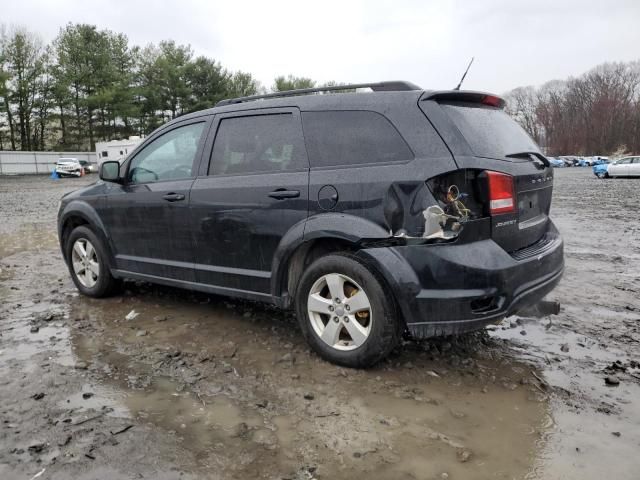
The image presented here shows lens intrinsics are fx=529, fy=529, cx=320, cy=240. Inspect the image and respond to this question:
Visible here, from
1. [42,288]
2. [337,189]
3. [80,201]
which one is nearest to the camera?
[337,189]

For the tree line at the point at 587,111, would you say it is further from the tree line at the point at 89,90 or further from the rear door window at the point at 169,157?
the rear door window at the point at 169,157

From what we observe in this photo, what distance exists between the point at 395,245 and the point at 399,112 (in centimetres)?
87

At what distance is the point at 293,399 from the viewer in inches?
125

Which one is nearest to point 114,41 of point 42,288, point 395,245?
point 42,288

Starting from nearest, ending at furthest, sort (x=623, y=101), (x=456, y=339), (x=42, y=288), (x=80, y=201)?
(x=456, y=339) → (x=80, y=201) → (x=42, y=288) → (x=623, y=101)

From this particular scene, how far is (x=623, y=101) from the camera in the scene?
93.1 meters

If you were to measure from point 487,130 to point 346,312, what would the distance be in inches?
59.3

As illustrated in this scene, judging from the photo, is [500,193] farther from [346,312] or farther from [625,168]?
[625,168]

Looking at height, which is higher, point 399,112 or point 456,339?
point 399,112

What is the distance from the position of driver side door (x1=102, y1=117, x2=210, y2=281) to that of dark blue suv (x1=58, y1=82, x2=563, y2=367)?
0.06 feet

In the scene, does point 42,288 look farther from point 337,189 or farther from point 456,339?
point 456,339

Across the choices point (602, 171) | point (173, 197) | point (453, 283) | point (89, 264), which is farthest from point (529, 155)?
point (602, 171)

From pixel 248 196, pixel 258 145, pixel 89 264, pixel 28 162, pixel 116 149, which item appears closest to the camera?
pixel 248 196

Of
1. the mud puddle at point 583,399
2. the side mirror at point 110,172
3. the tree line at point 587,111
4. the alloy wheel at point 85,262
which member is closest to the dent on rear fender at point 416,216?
the mud puddle at point 583,399
